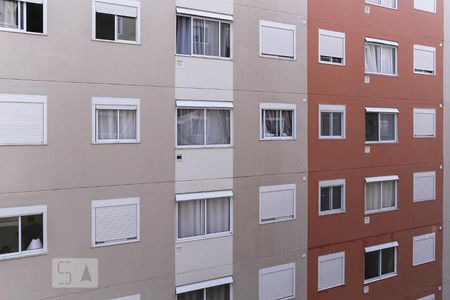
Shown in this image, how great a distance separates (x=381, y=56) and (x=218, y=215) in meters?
7.85

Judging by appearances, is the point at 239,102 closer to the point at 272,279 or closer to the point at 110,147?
the point at 110,147

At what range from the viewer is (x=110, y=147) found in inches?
410

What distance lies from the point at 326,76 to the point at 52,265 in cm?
900

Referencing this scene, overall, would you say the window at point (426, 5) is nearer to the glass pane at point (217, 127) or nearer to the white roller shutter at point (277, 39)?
the white roller shutter at point (277, 39)

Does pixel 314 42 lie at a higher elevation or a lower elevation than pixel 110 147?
higher

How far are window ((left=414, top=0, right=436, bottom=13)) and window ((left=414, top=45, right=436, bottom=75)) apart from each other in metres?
1.33

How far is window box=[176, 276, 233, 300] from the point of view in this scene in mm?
11430

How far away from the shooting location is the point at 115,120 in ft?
34.8

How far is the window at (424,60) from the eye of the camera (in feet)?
53.7

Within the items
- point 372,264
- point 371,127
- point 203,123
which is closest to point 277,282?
point 372,264

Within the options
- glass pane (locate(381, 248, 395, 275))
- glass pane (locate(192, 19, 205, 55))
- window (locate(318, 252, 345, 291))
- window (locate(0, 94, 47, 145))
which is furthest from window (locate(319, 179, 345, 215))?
window (locate(0, 94, 47, 145))

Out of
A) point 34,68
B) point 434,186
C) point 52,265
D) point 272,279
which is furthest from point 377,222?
point 34,68

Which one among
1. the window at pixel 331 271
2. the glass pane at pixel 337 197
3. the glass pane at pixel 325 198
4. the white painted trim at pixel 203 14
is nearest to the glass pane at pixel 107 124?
the white painted trim at pixel 203 14

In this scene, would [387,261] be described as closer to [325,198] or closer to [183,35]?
[325,198]
